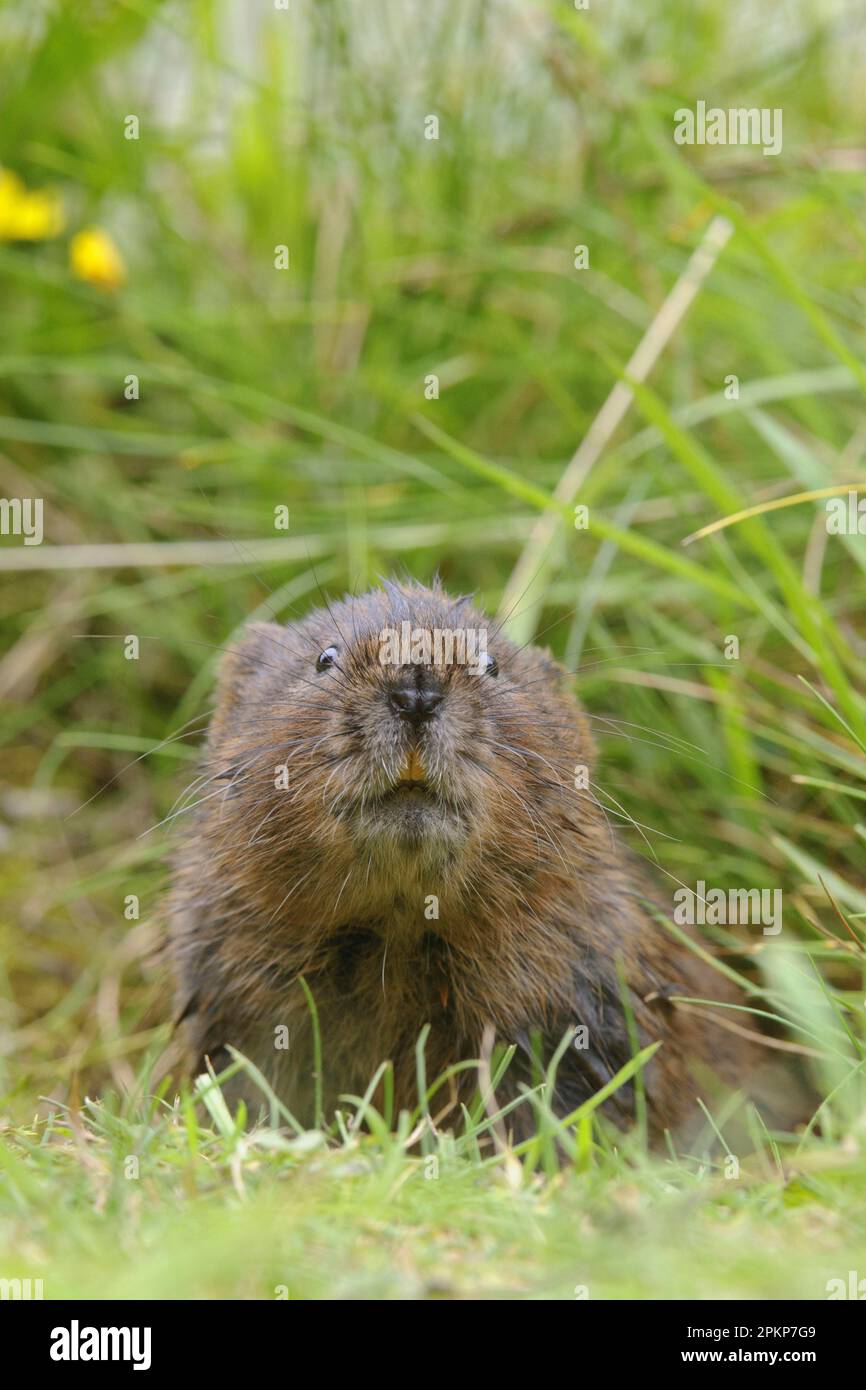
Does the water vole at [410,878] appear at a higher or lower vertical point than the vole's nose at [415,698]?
lower

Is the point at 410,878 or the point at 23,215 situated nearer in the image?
the point at 410,878

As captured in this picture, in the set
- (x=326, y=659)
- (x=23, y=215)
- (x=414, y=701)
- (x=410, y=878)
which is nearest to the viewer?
(x=414, y=701)

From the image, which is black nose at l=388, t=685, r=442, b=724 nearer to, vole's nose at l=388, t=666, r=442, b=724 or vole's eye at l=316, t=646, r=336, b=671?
vole's nose at l=388, t=666, r=442, b=724

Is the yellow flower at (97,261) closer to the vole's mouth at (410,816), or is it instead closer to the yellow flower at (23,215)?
the yellow flower at (23,215)

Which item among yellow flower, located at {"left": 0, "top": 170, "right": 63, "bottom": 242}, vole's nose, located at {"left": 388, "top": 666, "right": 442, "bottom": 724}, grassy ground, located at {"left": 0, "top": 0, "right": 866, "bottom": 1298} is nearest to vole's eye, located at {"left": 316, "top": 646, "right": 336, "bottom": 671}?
vole's nose, located at {"left": 388, "top": 666, "right": 442, "bottom": 724}

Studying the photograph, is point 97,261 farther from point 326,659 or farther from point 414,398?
point 326,659

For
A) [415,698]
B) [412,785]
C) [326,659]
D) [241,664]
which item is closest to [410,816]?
[412,785]

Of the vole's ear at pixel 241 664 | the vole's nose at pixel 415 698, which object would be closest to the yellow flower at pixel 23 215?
the vole's ear at pixel 241 664
